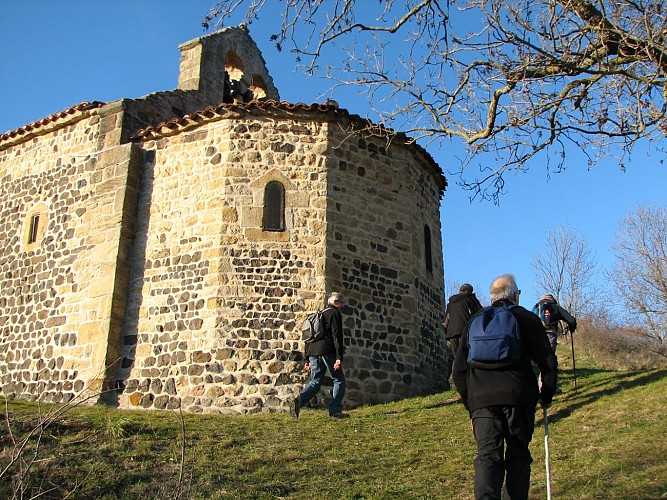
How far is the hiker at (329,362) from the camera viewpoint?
31.8 ft

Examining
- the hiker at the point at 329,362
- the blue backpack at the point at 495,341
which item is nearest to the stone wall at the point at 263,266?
the hiker at the point at 329,362

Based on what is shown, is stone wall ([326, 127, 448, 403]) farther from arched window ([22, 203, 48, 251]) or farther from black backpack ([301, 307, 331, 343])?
arched window ([22, 203, 48, 251])

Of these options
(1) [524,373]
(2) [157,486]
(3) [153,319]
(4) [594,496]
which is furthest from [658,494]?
(3) [153,319]

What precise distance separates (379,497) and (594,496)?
1.73 m

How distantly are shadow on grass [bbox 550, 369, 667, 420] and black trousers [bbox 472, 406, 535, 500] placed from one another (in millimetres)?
4114

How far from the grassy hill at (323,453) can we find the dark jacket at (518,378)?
138 cm

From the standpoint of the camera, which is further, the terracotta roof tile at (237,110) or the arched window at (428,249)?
the arched window at (428,249)

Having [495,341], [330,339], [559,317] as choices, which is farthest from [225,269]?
[495,341]

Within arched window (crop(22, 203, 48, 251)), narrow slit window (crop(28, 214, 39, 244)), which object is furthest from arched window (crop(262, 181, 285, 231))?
narrow slit window (crop(28, 214, 39, 244))

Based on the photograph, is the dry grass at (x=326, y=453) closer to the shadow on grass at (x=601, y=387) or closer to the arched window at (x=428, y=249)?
the shadow on grass at (x=601, y=387)

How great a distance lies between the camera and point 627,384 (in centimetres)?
999

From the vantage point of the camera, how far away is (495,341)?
500cm

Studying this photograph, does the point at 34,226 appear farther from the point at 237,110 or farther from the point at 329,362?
the point at 329,362

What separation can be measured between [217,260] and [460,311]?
405 cm
